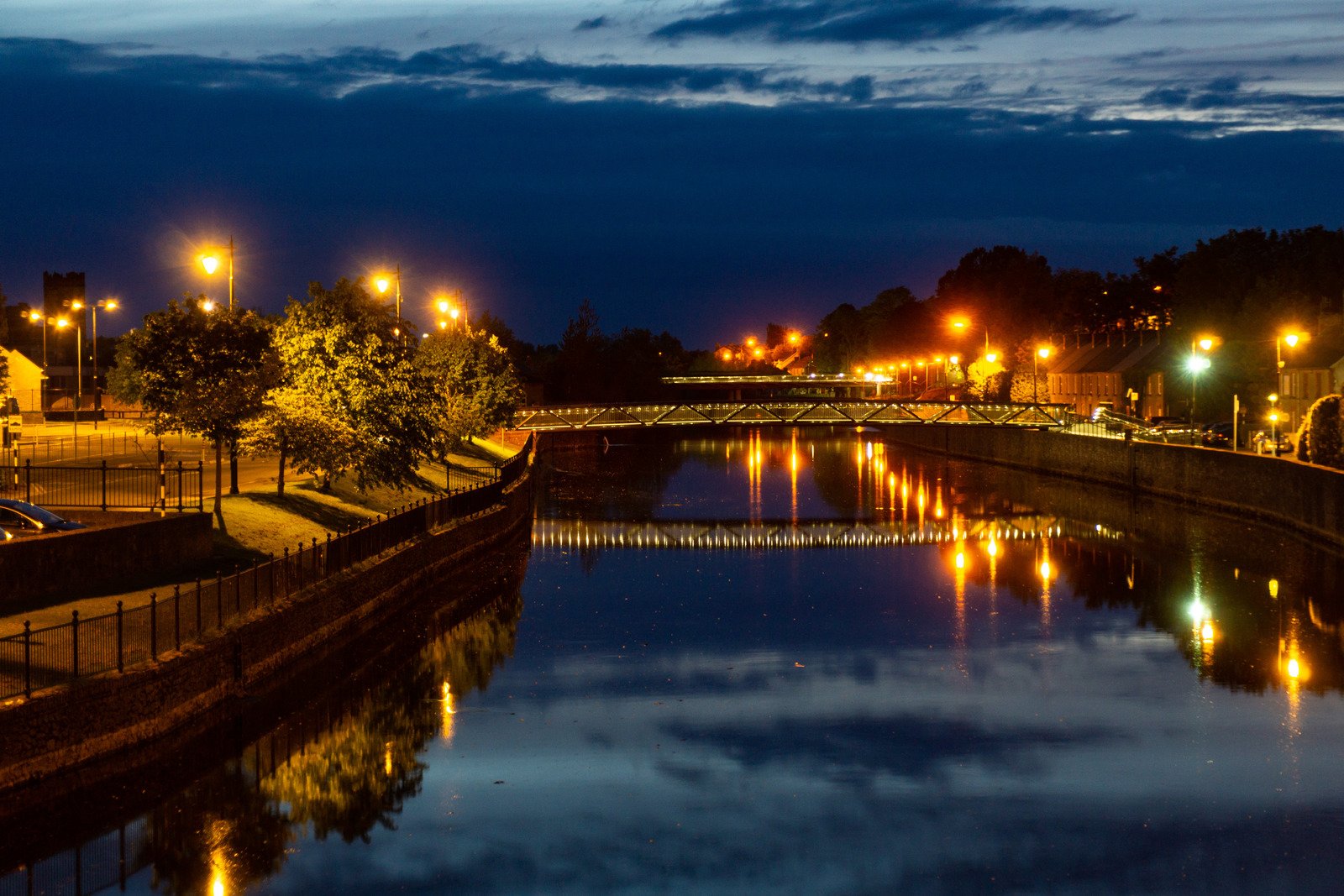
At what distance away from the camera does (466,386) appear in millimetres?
85750

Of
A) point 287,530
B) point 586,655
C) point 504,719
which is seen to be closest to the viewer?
point 504,719

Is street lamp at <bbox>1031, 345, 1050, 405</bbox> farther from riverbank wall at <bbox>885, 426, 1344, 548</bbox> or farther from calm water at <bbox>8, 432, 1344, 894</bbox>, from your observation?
calm water at <bbox>8, 432, 1344, 894</bbox>

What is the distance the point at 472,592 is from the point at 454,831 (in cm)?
2386

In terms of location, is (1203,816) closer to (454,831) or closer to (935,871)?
(935,871)

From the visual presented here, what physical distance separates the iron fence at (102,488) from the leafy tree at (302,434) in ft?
7.81

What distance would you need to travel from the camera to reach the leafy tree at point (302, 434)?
144ft

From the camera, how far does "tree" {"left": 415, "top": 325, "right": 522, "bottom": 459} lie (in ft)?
266

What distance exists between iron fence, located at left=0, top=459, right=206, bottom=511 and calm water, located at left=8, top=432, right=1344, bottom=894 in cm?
679

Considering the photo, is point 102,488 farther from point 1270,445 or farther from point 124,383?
point 124,383

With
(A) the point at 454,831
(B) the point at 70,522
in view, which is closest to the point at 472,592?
(B) the point at 70,522

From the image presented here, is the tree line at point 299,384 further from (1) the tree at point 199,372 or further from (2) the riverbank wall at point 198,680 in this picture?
(2) the riverbank wall at point 198,680

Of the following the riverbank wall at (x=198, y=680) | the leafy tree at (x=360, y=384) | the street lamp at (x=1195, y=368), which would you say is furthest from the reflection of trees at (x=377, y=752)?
the street lamp at (x=1195, y=368)

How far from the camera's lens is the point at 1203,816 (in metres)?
24.5

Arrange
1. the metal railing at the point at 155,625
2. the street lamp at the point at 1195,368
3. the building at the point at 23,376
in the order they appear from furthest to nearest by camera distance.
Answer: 1. the building at the point at 23,376
2. the street lamp at the point at 1195,368
3. the metal railing at the point at 155,625
